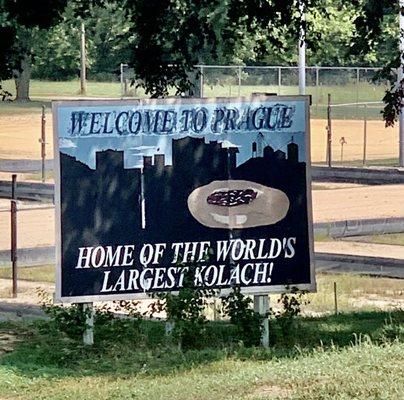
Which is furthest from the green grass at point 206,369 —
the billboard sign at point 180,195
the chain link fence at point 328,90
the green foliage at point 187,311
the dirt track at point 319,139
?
the chain link fence at point 328,90

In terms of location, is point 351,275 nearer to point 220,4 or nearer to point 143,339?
point 220,4

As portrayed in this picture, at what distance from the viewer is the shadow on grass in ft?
30.3

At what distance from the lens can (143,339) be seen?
34.0 ft

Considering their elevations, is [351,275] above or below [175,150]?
below

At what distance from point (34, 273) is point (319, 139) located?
3284cm

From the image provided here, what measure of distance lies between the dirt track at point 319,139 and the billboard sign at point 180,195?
3330 centimetres

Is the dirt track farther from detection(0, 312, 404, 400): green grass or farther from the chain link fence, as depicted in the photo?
detection(0, 312, 404, 400): green grass

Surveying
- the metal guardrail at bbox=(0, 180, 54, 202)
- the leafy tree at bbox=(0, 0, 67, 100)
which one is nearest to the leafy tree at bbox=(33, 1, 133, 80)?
the metal guardrail at bbox=(0, 180, 54, 202)

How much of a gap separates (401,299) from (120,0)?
561cm

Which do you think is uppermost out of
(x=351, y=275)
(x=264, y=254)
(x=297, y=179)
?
(x=297, y=179)

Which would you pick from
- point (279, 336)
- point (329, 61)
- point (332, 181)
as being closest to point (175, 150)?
point (279, 336)

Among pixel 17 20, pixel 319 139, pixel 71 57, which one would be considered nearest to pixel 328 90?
pixel 319 139

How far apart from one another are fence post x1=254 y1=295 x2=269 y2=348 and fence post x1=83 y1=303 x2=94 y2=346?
1.41m

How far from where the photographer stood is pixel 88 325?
10.2 meters
